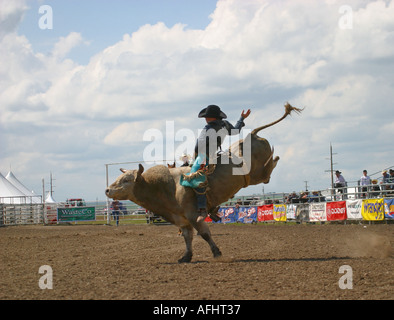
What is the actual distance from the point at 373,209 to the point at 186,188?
14251mm

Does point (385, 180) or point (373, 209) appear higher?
point (385, 180)

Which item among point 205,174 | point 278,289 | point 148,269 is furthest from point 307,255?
point 278,289

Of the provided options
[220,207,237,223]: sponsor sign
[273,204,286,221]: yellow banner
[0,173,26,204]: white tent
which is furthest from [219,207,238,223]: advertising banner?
[0,173,26,204]: white tent

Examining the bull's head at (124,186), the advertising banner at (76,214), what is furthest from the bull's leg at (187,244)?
the advertising banner at (76,214)

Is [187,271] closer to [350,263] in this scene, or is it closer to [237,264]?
[237,264]

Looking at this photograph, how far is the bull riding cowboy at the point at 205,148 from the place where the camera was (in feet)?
28.0

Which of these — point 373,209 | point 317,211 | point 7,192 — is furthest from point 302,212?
point 7,192

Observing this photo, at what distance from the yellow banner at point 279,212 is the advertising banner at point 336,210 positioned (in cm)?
355

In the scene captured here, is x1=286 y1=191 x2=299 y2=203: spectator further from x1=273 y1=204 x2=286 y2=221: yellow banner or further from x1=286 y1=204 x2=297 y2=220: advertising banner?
x1=273 y1=204 x2=286 y2=221: yellow banner

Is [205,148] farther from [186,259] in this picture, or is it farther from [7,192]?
[7,192]

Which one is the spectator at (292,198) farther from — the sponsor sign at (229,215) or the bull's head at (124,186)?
the bull's head at (124,186)

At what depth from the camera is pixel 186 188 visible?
8672 millimetres

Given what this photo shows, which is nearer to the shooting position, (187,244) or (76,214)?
(187,244)

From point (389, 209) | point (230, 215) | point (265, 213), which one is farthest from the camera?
point (230, 215)
